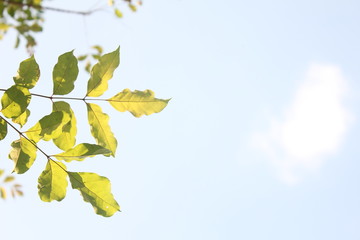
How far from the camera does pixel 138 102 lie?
1.35 m

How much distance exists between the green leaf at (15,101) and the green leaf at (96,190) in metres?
0.27

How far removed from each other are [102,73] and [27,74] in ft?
0.83

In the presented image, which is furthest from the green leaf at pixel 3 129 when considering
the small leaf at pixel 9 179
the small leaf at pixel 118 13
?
the small leaf at pixel 118 13

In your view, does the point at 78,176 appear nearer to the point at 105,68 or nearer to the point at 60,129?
the point at 60,129

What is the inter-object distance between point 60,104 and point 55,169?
0.23 meters

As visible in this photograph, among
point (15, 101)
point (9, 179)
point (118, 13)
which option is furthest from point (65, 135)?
point (118, 13)

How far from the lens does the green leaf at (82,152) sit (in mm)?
1110

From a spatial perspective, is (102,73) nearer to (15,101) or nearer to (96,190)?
(15,101)

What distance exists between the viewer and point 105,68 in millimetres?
1279

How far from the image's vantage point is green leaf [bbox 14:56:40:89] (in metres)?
1.16

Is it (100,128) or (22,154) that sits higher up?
(100,128)

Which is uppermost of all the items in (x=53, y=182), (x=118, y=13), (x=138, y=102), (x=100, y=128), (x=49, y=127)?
(x=118, y=13)

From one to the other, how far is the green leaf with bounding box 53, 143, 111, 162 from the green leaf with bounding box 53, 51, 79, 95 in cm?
22

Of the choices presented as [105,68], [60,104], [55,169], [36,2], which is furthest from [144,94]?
[36,2]
